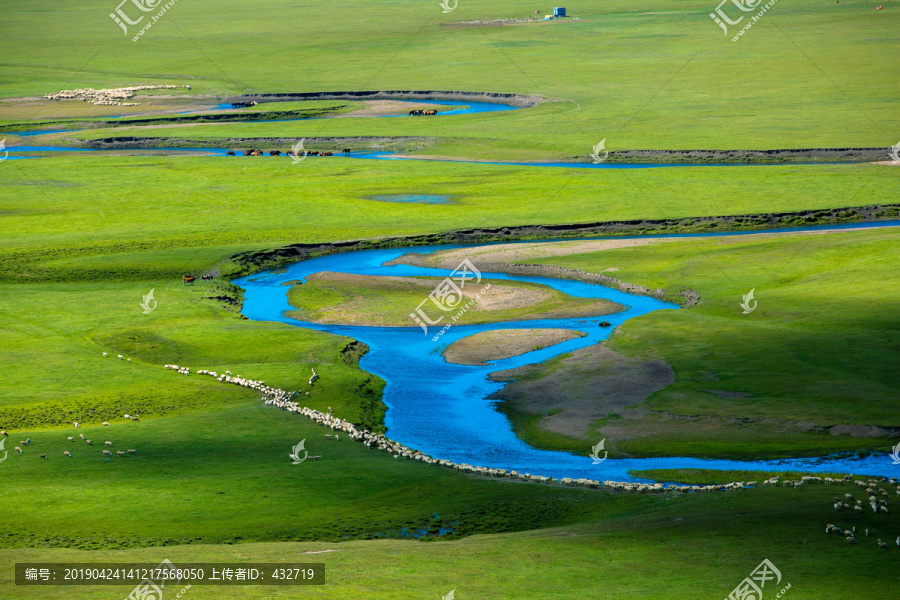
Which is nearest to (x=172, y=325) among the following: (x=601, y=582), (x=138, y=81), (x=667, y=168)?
(x=601, y=582)

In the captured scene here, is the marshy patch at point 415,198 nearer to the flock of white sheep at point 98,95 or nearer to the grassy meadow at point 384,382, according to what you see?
the grassy meadow at point 384,382

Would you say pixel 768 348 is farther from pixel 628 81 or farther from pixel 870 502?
pixel 628 81

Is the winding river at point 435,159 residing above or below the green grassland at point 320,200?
above

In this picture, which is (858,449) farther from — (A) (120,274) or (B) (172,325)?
(A) (120,274)

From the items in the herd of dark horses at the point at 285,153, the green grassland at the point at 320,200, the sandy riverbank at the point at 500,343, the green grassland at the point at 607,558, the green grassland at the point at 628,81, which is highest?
the green grassland at the point at 628,81

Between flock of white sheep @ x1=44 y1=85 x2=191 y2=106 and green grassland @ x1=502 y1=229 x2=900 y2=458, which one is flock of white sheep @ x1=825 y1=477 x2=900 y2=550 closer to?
green grassland @ x1=502 y1=229 x2=900 y2=458

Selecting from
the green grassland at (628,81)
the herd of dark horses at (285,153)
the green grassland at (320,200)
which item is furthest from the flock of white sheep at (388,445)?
the herd of dark horses at (285,153)
